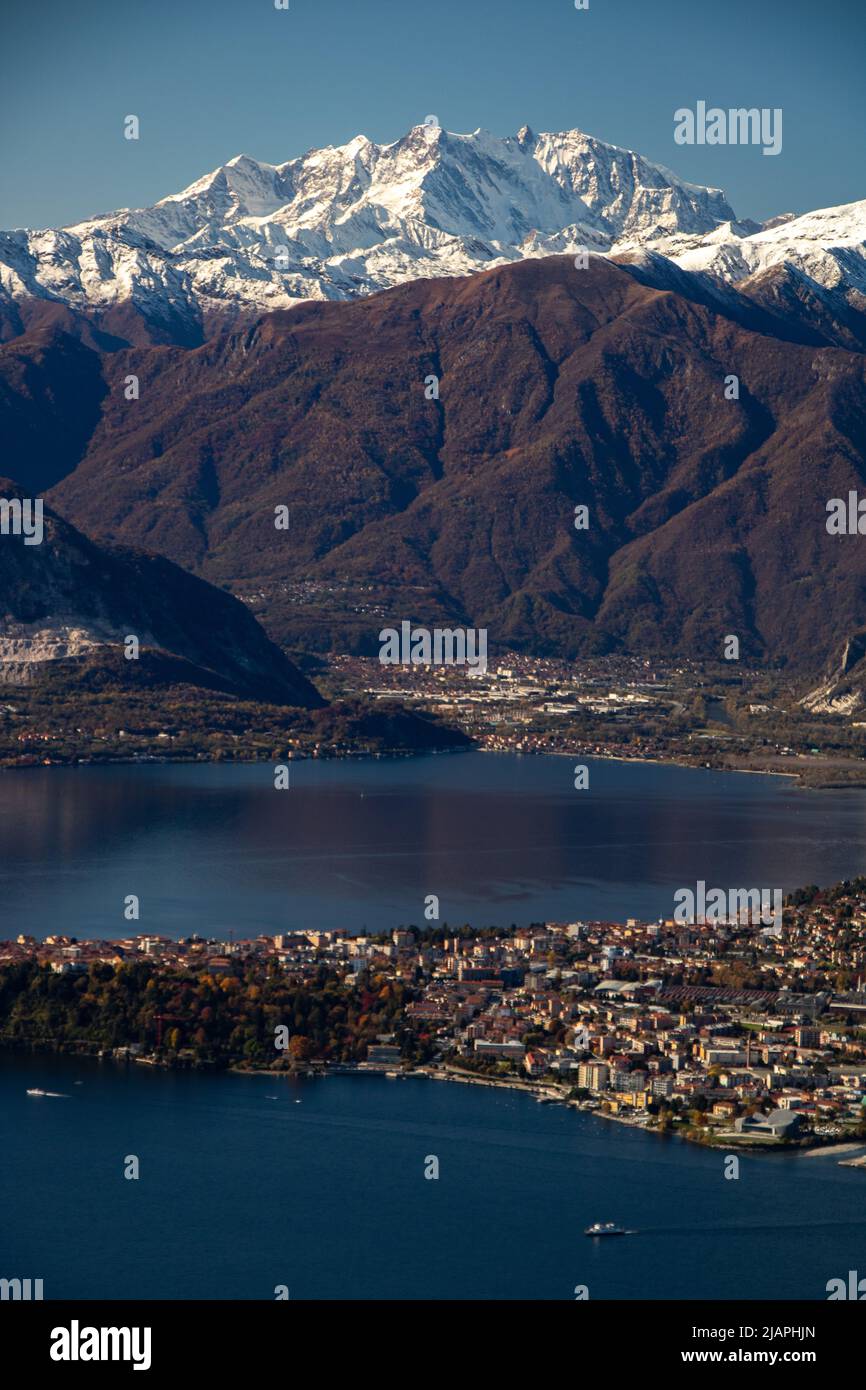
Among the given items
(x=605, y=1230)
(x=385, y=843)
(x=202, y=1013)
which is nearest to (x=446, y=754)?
(x=385, y=843)

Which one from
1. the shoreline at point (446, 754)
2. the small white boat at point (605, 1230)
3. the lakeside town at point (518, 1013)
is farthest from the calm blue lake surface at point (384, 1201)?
the shoreline at point (446, 754)

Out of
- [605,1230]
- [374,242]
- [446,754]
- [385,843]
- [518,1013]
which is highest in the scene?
[374,242]

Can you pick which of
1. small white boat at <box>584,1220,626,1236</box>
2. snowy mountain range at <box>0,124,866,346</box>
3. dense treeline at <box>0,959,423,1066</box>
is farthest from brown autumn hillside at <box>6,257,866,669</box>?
small white boat at <box>584,1220,626,1236</box>

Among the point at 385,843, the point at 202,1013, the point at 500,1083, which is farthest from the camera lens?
the point at 385,843

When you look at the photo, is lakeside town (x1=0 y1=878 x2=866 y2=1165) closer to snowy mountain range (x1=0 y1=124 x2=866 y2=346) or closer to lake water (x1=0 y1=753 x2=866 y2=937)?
lake water (x1=0 y1=753 x2=866 y2=937)

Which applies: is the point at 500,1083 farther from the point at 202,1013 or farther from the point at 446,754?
the point at 446,754

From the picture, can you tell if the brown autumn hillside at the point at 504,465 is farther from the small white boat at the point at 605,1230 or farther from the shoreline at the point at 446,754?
the small white boat at the point at 605,1230
